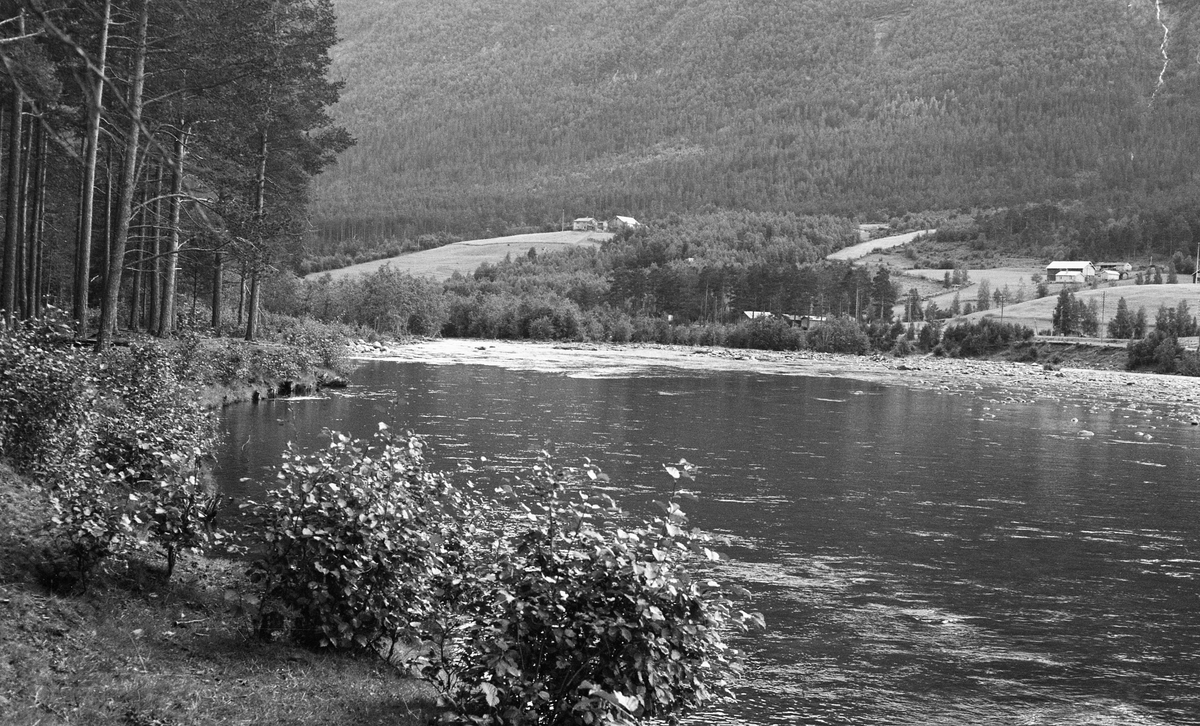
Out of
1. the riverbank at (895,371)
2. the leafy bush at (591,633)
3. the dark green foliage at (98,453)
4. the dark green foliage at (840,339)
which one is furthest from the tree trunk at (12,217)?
the dark green foliage at (840,339)

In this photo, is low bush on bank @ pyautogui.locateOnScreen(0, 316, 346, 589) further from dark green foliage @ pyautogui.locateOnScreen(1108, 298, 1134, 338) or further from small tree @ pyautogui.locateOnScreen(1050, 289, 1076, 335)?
small tree @ pyautogui.locateOnScreen(1050, 289, 1076, 335)

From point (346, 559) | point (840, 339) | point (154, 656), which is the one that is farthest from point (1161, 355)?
point (154, 656)

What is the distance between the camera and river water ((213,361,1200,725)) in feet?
42.9

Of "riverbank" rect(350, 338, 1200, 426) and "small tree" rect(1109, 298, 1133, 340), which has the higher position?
"small tree" rect(1109, 298, 1133, 340)

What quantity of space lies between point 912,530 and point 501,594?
1668 centimetres

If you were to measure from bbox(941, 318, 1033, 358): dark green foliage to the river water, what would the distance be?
76.8m

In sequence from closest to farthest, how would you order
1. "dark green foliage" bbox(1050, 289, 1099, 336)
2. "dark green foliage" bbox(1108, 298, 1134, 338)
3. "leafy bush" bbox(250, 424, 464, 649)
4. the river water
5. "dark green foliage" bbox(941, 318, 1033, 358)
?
1. "leafy bush" bbox(250, 424, 464, 649)
2. the river water
3. "dark green foliage" bbox(941, 318, 1033, 358)
4. "dark green foliage" bbox(1108, 298, 1134, 338)
5. "dark green foliage" bbox(1050, 289, 1099, 336)

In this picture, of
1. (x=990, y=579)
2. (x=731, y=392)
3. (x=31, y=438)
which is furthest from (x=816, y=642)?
(x=731, y=392)

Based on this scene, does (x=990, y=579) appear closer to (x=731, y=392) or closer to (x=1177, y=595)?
(x=1177, y=595)

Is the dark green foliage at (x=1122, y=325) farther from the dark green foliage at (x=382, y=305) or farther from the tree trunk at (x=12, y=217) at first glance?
the tree trunk at (x=12, y=217)

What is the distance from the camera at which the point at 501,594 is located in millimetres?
8133

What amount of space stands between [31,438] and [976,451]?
31.1 metres

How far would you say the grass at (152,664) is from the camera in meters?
8.06

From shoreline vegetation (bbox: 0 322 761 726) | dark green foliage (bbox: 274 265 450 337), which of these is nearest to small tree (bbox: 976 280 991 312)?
dark green foliage (bbox: 274 265 450 337)
